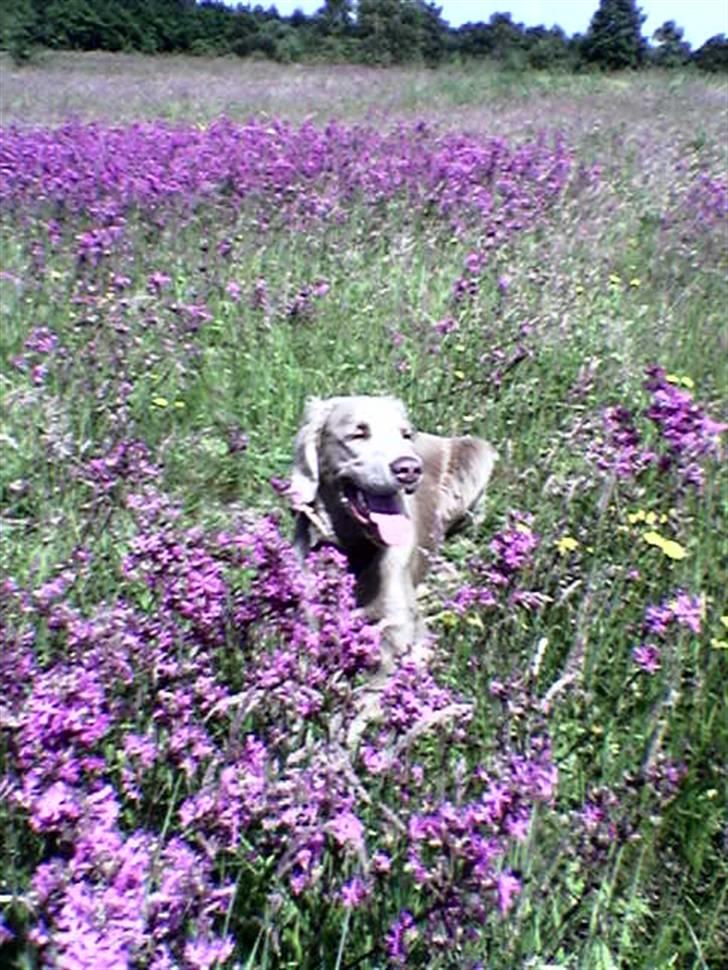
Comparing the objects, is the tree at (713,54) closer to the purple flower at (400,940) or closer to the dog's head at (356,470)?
the dog's head at (356,470)

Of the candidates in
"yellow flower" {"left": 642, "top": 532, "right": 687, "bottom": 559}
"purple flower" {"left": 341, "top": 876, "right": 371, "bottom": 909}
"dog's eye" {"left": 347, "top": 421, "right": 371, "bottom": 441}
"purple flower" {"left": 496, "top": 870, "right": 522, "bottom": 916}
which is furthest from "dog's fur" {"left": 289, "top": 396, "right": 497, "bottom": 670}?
"purple flower" {"left": 496, "top": 870, "right": 522, "bottom": 916}

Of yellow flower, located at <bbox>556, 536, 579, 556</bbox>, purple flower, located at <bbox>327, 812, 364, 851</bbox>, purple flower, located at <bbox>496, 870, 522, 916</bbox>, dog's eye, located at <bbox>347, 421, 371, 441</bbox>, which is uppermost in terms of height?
purple flower, located at <bbox>327, 812, 364, 851</bbox>

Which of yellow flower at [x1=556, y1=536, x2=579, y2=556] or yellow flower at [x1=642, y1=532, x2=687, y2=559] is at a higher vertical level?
yellow flower at [x1=556, y1=536, x2=579, y2=556]

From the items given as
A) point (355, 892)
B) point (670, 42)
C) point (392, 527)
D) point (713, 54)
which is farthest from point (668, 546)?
point (670, 42)

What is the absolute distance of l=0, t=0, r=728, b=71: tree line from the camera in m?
39.4

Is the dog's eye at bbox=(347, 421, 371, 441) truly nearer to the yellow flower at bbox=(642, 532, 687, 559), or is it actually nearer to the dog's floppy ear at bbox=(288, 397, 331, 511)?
the dog's floppy ear at bbox=(288, 397, 331, 511)

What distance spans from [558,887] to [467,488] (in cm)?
186

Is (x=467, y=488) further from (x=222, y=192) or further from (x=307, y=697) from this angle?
(x=222, y=192)

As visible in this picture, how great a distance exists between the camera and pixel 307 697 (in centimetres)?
176

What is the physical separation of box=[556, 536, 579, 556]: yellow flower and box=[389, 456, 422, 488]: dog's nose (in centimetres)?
41

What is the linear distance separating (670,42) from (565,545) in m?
61.5

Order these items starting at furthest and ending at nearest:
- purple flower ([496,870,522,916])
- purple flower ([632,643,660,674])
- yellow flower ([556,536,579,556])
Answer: yellow flower ([556,536,579,556]) → purple flower ([632,643,660,674]) → purple flower ([496,870,522,916])

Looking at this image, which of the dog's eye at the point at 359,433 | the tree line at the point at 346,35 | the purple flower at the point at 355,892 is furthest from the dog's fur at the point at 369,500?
the tree line at the point at 346,35

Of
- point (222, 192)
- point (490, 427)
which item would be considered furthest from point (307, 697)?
point (222, 192)
